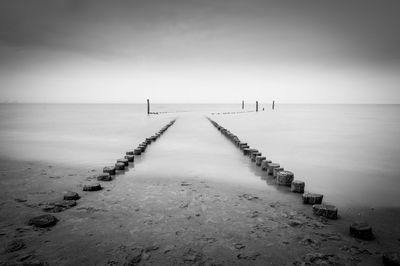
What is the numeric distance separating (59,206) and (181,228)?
2.10 m

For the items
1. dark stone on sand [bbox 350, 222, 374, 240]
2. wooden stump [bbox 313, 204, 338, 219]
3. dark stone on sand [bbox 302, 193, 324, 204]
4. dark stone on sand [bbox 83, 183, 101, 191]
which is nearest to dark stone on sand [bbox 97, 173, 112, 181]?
dark stone on sand [bbox 83, 183, 101, 191]

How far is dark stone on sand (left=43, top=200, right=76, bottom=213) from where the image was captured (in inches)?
155

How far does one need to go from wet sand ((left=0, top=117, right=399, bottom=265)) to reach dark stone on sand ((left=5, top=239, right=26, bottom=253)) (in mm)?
28

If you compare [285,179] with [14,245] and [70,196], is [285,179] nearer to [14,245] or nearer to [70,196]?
[70,196]

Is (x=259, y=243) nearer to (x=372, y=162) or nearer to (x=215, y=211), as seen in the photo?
(x=215, y=211)

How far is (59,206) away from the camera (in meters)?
A: 4.05

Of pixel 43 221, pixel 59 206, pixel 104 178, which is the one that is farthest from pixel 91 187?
pixel 43 221

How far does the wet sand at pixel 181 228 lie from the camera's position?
109 inches

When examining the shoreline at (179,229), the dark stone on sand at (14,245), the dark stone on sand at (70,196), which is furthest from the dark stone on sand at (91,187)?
the dark stone on sand at (14,245)

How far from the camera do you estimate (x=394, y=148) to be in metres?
11.1

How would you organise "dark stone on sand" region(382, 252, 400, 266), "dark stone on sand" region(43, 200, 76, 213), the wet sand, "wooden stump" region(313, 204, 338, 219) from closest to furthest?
"dark stone on sand" region(382, 252, 400, 266) < the wet sand < "wooden stump" region(313, 204, 338, 219) < "dark stone on sand" region(43, 200, 76, 213)

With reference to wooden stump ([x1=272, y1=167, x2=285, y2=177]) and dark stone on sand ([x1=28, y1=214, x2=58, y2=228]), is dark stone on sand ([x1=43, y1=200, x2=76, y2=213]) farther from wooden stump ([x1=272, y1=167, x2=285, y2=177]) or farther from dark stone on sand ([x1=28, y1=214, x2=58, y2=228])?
wooden stump ([x1=272, y1=167, x2=285, y2=177])

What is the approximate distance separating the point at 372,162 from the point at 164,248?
321 inches

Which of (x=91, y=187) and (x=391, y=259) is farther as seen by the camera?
(x=91, y=187)
